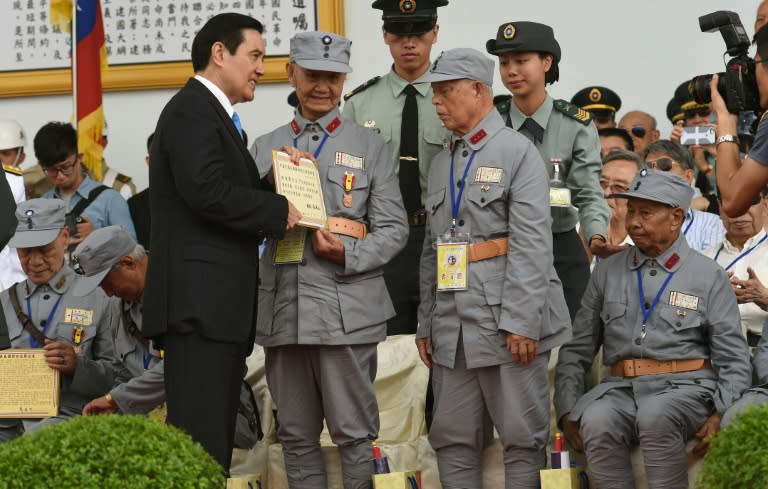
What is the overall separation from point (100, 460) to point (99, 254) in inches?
74.2

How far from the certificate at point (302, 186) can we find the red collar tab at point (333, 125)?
21 cm

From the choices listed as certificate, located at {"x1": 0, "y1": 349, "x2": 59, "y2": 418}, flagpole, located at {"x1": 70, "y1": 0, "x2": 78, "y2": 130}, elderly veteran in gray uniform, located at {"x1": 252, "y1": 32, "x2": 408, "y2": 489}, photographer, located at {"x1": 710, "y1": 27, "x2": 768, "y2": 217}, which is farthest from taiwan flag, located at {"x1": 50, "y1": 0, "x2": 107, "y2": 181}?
photographer, located at {"x1": 710, "y1": 27, "x2": 768, "y2": 217}

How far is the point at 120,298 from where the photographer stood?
546cm

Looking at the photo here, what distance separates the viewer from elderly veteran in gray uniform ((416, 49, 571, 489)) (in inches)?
181

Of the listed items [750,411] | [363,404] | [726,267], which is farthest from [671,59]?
[750,411]

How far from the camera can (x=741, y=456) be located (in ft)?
11.2

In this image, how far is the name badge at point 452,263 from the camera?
15.3ft

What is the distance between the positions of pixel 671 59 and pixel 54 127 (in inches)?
138

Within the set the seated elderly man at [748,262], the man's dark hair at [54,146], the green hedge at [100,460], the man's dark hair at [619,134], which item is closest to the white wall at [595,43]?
the man's dark hair at [619,134]

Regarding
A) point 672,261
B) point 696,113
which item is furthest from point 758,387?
point 696,113

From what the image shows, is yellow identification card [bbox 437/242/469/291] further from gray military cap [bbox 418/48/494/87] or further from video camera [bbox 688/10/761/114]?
video camera [bbox 688/10/761/114]

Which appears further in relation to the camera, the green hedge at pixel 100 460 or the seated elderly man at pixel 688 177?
the seated elderly man at pixel 688 177

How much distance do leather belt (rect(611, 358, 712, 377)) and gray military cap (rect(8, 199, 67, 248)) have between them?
98.4 inches

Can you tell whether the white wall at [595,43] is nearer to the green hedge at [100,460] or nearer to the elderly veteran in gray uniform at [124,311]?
the elderly veteran in gray uniform at [124,311]
